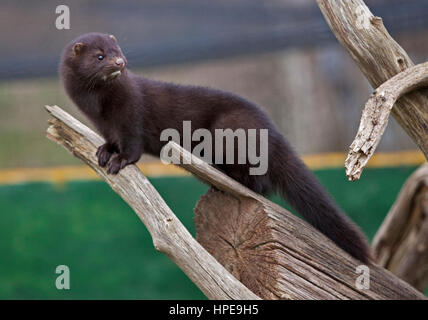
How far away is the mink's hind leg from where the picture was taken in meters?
3.19

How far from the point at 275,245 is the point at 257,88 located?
6.51 meters

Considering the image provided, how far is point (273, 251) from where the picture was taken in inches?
111

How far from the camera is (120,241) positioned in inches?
209

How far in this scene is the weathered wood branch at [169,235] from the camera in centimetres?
266

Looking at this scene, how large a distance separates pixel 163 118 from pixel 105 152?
402 mm

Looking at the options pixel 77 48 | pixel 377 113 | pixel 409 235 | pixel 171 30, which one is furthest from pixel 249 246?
pixel 171 30

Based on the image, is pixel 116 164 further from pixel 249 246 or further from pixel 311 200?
pixel 311 200

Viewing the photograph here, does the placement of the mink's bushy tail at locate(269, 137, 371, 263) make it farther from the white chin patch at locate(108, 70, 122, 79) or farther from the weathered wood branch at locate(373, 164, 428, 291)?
the weathered wood branch at locate(373, 164, 428, 291)

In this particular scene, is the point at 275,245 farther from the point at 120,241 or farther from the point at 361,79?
the point at 361,79

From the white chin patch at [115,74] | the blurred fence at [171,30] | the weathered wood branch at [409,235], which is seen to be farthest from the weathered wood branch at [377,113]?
Result: the blurred fence at [171,30]

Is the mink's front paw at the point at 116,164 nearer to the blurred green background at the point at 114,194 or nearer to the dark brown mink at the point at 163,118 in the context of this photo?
the dark brown mink at the point at 163,118

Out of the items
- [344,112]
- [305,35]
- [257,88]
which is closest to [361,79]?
[344,112]

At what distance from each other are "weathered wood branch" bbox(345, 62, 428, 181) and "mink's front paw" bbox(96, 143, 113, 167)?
1.35 meters

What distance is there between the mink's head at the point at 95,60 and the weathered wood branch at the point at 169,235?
305 mm
